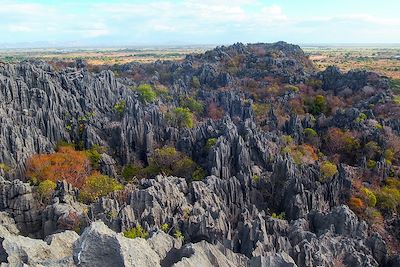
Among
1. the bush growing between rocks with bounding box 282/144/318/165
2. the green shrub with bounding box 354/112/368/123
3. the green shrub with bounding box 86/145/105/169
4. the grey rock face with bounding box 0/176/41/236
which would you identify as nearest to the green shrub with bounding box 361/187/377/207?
the bush growing between rocks with bounding box 282/144/318/165

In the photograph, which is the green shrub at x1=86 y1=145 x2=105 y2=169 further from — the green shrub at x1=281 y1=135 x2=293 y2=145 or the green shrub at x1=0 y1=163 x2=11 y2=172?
the green shrub at x1=281 y1=135 x2=293 y2=145

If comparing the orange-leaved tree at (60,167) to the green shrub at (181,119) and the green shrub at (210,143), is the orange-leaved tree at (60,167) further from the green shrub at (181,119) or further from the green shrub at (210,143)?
the green shrub at (181,119)

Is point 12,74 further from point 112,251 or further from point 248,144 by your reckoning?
point 112,251

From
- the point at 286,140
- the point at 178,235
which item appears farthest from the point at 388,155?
the point at 178,235

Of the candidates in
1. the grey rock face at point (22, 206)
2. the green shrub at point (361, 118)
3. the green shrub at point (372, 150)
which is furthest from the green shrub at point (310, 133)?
the grey rock face at point (22, 206)

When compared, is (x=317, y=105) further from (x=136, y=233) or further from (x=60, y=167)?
(x=136, y=233)

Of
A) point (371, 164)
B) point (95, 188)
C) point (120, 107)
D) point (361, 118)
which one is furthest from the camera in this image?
point (361, 118)
